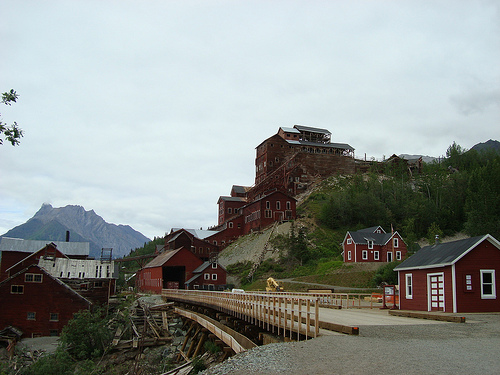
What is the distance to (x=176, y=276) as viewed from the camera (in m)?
73.3

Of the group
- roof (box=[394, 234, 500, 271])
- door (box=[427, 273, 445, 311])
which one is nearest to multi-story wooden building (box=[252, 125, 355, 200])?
roof (box=[394, 234, 500, 271])

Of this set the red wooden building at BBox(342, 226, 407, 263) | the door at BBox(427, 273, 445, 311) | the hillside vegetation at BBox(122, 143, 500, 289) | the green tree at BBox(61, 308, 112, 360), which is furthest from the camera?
the hillside vegetation at BBox(122, 143, 500, 289)

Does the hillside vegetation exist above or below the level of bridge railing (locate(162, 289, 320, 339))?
above

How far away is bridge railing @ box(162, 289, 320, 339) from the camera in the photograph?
14.2m

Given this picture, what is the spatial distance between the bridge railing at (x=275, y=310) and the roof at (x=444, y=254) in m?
7.63

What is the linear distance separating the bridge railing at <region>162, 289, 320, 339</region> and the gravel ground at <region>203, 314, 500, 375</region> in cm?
99

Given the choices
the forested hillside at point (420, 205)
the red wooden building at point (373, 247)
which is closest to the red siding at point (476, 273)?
the red wooden building at point (373, 247)

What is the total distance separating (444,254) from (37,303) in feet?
119

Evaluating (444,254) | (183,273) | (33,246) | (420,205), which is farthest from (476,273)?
(420,205)

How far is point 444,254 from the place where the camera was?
26625 mm

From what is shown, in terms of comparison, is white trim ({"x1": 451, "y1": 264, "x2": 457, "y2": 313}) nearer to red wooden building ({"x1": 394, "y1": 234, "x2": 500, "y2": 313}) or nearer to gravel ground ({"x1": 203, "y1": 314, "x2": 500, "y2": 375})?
red wooden building ({"x1": 394, "y1": 234, "x2": 500, "y2": 313})

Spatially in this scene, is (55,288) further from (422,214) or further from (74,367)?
(422,214)

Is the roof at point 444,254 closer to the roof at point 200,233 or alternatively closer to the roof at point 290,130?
the roof at point 200,233

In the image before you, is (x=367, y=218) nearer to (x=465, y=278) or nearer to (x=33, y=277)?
(x=33, y=277)
